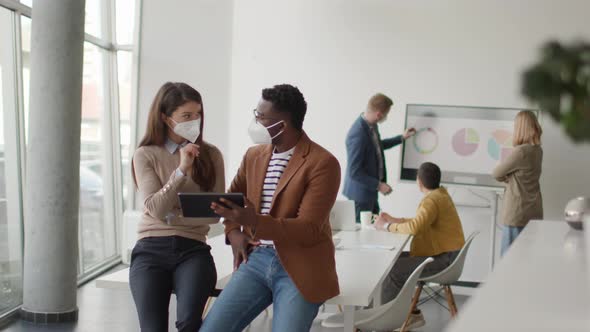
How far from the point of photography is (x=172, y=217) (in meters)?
3.39

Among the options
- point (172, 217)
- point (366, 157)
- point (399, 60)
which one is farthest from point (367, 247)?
point (399, 60)

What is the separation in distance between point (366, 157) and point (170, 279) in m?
3.43

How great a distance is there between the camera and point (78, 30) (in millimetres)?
5375

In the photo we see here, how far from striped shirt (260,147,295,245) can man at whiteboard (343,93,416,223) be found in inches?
129

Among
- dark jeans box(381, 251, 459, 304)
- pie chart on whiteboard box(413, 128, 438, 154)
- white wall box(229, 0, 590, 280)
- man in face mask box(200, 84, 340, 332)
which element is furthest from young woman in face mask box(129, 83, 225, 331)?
white wall box(229, 0, 590, 280)

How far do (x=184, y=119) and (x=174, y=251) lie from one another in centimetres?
59

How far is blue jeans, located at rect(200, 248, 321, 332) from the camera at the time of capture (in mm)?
2973

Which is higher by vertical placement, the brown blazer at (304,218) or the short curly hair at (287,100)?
the short curly hair at (287,100)

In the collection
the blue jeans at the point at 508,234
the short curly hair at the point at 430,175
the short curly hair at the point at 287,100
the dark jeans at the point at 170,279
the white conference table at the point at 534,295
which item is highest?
the short curly hair at the point at 287,100

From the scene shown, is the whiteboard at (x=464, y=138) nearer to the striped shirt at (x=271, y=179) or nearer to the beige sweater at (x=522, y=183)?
the beige sweater at (x=522, y=183)

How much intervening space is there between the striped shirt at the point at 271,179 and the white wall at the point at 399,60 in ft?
14.0

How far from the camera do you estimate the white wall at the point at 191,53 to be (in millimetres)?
7977

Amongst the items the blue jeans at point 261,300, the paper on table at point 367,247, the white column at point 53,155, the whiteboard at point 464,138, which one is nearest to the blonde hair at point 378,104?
the whiteboard at point 464,138

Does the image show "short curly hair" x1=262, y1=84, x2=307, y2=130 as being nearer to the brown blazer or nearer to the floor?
the brown blazer
